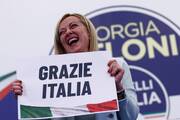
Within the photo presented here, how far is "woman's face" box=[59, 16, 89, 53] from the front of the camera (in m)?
1.21

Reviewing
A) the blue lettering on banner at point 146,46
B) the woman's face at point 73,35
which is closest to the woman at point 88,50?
the woman's face at point 73,35

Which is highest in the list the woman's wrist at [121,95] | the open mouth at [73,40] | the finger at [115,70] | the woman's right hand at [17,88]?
the open mouth at [73,40]

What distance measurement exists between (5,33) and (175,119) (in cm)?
88

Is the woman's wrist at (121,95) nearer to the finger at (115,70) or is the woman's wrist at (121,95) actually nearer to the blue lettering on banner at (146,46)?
the finger at (115,70)

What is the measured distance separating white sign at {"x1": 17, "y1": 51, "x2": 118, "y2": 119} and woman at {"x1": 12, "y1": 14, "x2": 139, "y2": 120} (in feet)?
0.08

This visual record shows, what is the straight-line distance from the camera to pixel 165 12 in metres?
1.87

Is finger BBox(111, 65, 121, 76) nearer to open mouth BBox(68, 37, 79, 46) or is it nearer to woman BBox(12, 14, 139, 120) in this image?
woman BBox(12, 14, 139, 120)

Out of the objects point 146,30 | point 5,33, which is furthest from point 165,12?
point 5,33

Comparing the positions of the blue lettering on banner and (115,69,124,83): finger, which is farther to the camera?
the blue lettering on banner

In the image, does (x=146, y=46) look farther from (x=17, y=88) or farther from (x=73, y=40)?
(x=17, y=88)

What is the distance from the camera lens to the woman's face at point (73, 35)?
3.95 feet

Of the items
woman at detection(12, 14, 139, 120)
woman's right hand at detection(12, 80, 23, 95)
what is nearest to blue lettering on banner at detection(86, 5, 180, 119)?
woman at detection(12, 14, 139, 120)

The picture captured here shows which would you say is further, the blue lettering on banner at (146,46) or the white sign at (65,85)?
the blue lettering on banner at (146,46)

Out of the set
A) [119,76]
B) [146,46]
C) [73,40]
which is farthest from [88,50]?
[146,46]
